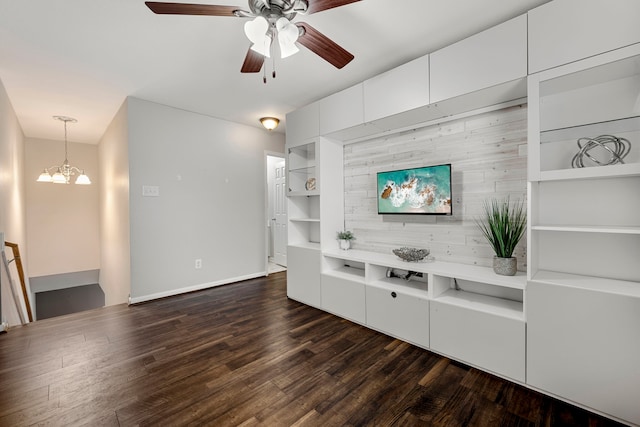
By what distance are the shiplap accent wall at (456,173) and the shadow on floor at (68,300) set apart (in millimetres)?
6086

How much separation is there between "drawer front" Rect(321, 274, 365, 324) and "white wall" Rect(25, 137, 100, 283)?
546cm

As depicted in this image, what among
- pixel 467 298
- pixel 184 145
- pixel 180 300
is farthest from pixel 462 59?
pixel 180 300

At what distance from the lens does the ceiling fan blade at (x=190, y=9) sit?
1.47 metres

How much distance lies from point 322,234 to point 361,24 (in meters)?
2.04

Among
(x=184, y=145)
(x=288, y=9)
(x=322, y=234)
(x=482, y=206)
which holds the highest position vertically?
(x=288, y=9)

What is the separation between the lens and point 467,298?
7.43 ft

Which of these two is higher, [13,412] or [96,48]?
[96,48]

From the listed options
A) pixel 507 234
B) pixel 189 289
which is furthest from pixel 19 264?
pixel 507 234

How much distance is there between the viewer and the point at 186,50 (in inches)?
96.3

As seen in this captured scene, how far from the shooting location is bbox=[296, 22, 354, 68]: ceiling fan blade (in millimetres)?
1736

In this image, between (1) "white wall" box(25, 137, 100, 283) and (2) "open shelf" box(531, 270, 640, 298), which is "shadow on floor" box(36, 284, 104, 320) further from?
(2) "open shelf" box(531, 270, 640, 298)

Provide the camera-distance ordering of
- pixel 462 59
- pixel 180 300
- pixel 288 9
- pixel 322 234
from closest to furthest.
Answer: pixel 288 9 → pixel 462 59 → pixel 322 234 → pixel 180 300

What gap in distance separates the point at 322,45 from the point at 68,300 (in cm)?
720

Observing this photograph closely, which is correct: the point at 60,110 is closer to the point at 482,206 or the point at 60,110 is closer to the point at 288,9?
the point at 288,9
